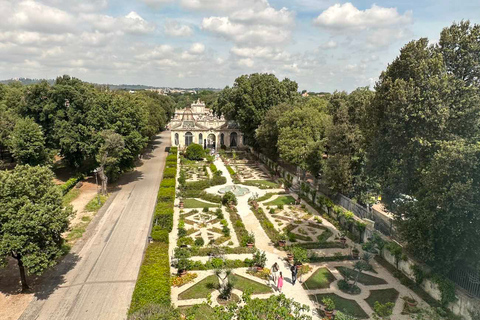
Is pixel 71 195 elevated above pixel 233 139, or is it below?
below

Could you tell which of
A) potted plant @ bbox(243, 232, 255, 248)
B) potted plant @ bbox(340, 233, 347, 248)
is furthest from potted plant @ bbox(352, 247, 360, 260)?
potted plant @ bbox(243, 232, 255, 248)

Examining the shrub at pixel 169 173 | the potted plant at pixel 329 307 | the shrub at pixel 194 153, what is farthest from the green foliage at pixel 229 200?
the shrub at pixel 194 153

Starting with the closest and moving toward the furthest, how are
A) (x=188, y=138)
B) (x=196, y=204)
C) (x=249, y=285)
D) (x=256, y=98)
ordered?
1. (x=249, y=285)
2. (x=196, y=204)
3. (x=256, y=98)
4. (x=188, y=138)

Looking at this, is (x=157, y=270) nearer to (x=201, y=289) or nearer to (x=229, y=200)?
(x=201, y=289)

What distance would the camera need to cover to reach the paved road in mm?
15758

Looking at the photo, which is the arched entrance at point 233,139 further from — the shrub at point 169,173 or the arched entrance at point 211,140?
the shrub at point 169,173

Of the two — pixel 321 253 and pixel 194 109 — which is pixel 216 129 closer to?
pixel 194 109

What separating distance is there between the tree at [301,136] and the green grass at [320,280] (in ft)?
53.1

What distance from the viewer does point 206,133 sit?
210 feet

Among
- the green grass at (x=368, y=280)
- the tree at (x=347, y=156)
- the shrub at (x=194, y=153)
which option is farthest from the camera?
the shrub at (x=194, y=153)

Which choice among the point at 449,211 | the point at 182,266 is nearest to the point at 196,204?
the point at 182,266

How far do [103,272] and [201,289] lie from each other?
647 cm

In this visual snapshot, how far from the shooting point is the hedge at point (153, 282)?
14.4 m

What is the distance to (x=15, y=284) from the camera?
17.8 meters
